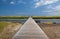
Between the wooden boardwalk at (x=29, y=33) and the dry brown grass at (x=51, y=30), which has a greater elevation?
the dry brown grass at (x=51, y=30)

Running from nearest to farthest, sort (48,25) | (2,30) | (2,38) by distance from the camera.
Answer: (2,38) < (2,30) < (48,25)

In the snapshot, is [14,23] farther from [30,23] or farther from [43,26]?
[30,23]

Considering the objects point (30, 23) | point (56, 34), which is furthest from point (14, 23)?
point (30, 23)

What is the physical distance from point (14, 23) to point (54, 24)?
5.05 meters

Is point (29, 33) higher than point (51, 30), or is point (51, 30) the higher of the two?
point (51, 30)

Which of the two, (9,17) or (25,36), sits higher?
(9,17)

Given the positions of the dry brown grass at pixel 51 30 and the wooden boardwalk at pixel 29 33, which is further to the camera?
the dry brown grass at pixel 51 30

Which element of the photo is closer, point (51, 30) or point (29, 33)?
point (29, 33)

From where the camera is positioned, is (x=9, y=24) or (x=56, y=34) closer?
(x=56, y=34)

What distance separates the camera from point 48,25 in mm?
18938

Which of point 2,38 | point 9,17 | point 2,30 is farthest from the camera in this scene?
point 9,17

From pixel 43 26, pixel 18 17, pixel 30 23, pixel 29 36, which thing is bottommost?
pixel 29 36

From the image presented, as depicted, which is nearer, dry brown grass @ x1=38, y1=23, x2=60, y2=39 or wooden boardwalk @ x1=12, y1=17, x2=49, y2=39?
wooden boardwalk @ x1=12, y1=17, x2=49, y2=39

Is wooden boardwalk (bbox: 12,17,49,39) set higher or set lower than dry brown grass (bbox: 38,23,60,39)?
lower
